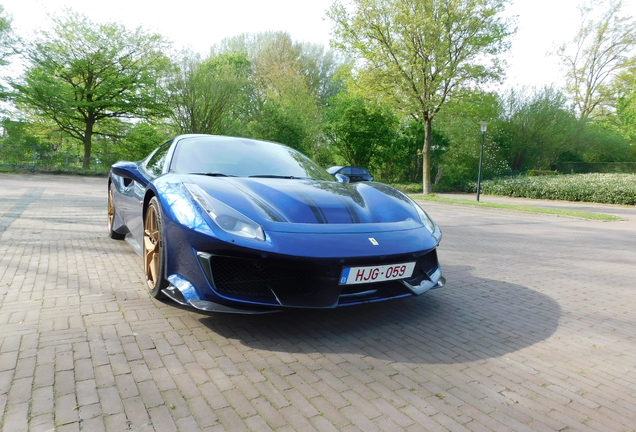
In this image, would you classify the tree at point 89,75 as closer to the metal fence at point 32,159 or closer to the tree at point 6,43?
the tree at point 6,43

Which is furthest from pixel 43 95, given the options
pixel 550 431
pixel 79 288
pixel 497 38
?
pixel 550 431

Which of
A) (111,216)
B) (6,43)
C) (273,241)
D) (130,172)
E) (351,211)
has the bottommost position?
(111,216)

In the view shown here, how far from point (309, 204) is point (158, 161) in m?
1.77

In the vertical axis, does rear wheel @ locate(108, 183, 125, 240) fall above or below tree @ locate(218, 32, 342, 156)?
below

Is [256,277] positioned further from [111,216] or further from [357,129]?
[357,129]

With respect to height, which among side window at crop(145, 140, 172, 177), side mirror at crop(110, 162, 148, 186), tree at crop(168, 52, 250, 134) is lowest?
side mirror at crop(110, 162, 148, 186)

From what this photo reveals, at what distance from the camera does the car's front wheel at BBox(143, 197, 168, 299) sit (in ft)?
9.26

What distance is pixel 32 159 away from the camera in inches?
883

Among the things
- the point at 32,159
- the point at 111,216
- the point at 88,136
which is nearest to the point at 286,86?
the point at 88,136

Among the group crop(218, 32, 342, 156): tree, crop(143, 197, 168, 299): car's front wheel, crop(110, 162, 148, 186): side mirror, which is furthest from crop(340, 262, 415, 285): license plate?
crop(218, 32, 342, 156): tree

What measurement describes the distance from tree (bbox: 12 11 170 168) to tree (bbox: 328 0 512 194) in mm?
13192

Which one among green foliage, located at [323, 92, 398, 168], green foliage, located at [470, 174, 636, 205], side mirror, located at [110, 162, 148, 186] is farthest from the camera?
green foliage, located at [323, 92, 398, 168]

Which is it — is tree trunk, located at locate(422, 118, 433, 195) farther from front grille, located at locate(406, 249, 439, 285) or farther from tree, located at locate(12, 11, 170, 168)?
front grille, located at locate(406, 249, 439, 285)

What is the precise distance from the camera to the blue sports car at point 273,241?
7.98ft
